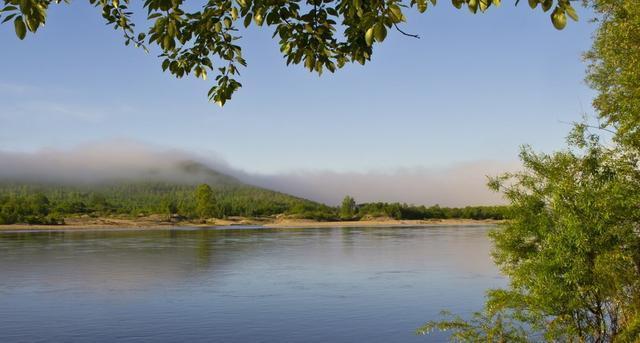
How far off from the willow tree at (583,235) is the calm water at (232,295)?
6435 millimetres

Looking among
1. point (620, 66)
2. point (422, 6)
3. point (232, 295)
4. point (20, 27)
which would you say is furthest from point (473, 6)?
point (232, 295)

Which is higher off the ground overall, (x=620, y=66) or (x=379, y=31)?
(x=620, y=66)

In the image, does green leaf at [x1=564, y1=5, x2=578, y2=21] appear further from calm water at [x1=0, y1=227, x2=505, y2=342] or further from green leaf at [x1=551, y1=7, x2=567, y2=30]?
calm water at [x1=0, y1=227, x2=505, y2=342]

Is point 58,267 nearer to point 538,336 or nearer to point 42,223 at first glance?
point 538,336

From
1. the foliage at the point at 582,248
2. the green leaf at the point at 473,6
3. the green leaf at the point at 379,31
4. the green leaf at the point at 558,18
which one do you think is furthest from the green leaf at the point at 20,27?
the foliage at the point at 582,248

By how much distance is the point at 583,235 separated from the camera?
19234 mm

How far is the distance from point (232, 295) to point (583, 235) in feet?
76.6

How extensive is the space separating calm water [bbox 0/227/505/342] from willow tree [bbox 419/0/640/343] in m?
6.43

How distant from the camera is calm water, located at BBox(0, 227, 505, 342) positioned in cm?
2689

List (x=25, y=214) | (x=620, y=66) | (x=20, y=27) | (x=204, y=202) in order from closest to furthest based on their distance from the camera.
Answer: (x=20, y=27) → (x=620, y=66) → (x=25, y=214) → (x=204, y=202)

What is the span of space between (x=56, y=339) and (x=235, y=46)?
20.0 meters

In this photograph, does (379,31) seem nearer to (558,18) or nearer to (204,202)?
(558,18)

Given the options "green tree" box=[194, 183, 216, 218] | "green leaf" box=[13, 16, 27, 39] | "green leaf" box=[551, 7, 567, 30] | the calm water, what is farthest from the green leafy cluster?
"green leaf" box=[551, 7, 567, 30]

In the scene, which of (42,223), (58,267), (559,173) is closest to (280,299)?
(559,173)
